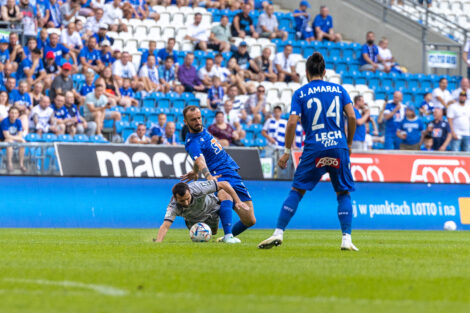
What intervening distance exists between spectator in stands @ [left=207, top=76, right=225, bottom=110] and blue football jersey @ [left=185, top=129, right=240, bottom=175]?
11656 mm

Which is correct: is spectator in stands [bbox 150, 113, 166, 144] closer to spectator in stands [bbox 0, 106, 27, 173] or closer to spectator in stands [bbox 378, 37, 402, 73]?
spectator in stands [bbox 0, 106, 27, 173]

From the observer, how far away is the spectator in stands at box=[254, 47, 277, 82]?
86.6 ft

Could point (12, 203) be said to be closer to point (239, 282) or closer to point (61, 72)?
point (61, 72)

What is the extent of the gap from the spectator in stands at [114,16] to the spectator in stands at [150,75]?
210cm

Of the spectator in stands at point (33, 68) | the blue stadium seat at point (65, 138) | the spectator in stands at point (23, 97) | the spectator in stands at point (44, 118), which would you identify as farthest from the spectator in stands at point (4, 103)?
the spectator in stands at point (33, 68)

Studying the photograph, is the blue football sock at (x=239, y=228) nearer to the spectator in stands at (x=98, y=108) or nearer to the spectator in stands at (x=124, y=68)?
the spectator in stands at (x=98, y=108)

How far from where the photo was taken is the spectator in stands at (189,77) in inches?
974

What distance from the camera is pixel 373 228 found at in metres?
20.5

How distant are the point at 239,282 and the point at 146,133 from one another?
51.0ft

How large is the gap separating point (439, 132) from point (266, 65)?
549 cm

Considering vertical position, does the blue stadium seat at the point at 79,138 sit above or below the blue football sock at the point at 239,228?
above

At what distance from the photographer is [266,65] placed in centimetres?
2662

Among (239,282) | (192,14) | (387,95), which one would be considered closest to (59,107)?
(192,14)

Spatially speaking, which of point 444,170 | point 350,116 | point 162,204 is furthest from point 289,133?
point 444,170
